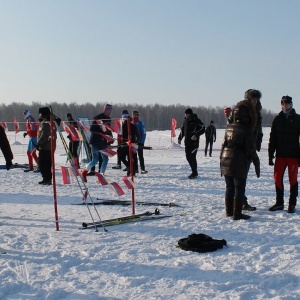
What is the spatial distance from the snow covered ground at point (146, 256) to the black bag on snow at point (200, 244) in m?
0.07

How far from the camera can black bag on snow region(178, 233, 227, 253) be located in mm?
4355

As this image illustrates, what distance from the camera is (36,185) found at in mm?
9461

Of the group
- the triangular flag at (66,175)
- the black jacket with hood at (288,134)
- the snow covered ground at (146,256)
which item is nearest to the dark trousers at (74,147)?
the snow covered ground at (146,256)

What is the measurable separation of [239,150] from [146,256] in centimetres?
223

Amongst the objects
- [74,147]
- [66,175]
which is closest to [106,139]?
[74,147]

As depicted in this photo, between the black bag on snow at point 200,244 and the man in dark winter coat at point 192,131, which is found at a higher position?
A: the man in dark winter coat at point 192,131

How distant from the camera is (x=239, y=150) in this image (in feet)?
18.7

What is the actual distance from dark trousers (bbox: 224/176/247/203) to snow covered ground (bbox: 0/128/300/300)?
12.9 inches

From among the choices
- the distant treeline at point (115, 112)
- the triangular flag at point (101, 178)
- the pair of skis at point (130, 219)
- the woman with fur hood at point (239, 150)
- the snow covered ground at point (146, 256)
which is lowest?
the snow covered ground at point (146, 256)

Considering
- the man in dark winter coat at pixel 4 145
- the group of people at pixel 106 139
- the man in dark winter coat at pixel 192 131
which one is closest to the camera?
the man in dark winter coat at pixel 4 145

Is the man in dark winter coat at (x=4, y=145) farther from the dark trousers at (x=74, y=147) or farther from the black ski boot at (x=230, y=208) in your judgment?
the dark trousers at (x=74, y=147)

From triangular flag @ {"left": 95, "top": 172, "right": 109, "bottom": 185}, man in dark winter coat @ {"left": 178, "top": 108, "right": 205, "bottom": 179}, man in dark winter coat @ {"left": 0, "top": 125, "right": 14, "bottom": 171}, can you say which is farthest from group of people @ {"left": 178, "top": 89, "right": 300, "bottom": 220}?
man in dark winter coat @ {"left": 178, "top": 108, "right": 205, "bottom": 179}

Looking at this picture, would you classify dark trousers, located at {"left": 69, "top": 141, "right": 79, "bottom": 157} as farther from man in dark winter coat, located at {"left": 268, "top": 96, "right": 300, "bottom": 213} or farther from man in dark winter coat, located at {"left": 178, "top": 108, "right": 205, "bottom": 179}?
man in dark winter coat, located at {"left": 268, "top": 96, "right": 300, "bottom": 213}

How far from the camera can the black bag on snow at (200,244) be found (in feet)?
14.3
